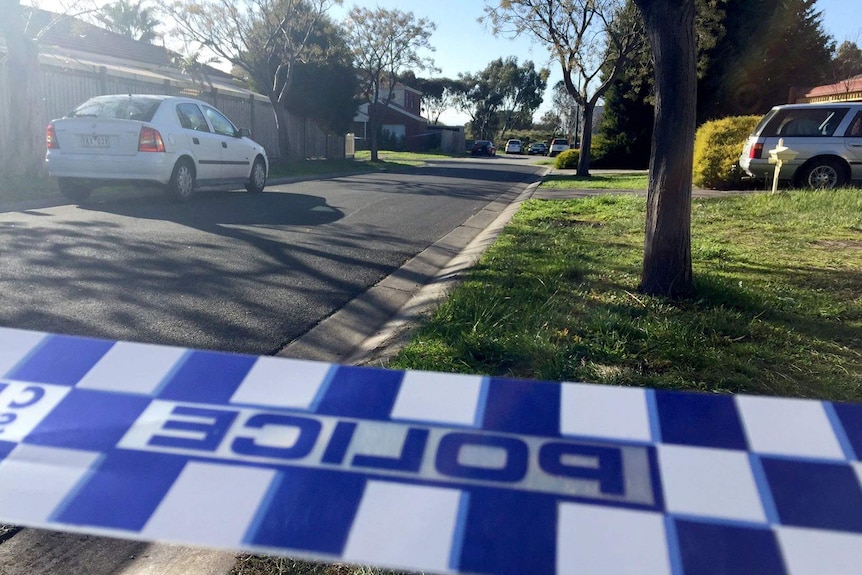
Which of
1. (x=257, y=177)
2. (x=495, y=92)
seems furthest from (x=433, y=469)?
(x=495, y=92)

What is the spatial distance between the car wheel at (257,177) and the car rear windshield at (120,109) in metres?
2.60

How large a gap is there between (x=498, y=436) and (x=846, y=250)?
6273 millimetres

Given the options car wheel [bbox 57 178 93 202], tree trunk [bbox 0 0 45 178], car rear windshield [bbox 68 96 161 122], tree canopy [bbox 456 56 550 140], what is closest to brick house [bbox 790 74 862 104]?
car rear windshield [bbox 68 96 161 122]

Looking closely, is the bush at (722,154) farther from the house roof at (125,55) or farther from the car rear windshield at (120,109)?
the house roof at (125,55)

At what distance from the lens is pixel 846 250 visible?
6.68m

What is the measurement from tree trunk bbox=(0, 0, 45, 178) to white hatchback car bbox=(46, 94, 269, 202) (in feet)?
11.8

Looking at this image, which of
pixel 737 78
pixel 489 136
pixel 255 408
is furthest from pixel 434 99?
pixel 255 408

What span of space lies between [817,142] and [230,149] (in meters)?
10.4

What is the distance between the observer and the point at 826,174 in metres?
12.5

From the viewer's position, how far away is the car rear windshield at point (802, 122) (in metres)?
12.5

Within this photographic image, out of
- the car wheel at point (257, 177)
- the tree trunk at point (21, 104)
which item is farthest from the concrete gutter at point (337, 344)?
the tree trunk at point (21, 104)

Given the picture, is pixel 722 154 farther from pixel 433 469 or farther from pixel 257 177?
pixel 433 469

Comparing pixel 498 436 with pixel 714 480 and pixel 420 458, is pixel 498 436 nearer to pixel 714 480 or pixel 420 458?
pixel 420 458

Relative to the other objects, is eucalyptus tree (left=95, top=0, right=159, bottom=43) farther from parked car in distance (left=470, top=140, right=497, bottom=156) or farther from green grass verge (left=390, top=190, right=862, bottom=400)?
green grass verge (left=390, top=190, right=862, bottom=400)
